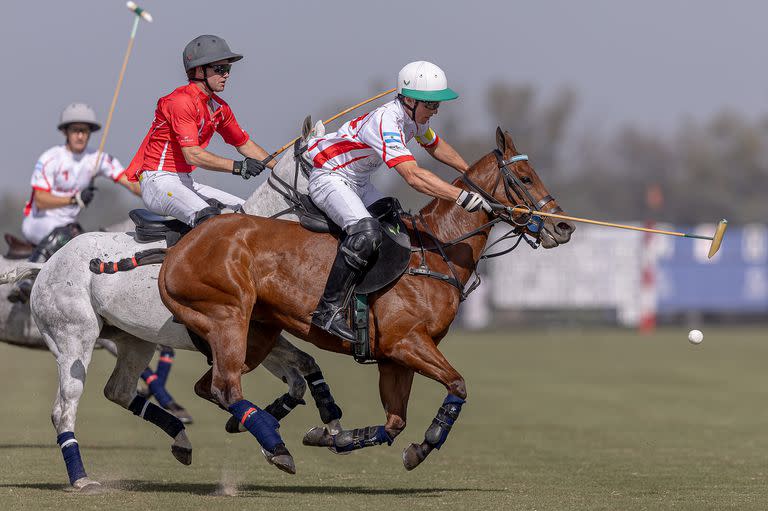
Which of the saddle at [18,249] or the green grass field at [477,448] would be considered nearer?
the green grass field at [477,448]

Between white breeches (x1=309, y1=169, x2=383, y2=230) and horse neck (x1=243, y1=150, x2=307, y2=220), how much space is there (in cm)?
22

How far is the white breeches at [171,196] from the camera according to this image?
32.2ft

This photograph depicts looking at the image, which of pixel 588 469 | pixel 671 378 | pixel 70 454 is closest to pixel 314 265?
pixel 70 454

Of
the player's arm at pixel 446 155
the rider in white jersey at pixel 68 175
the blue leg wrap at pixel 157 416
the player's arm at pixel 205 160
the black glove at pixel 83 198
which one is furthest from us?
the rider in white jersey at pixel 68 175

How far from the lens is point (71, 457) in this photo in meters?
9.45

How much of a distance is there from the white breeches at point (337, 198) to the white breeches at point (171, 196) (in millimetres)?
927

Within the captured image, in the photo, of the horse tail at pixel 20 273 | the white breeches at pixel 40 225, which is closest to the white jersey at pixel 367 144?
the horse tail at pixel 20 273

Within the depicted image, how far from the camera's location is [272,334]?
988cm

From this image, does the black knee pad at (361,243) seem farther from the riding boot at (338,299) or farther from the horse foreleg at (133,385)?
the horse foreleg at (133,385)

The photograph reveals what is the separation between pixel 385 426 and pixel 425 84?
2400 mm

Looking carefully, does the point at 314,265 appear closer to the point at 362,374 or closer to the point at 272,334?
the point at 272,334

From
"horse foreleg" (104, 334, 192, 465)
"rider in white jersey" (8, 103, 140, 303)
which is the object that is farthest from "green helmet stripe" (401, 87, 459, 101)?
"rider in white jersey" (8, 103, 140, 303)

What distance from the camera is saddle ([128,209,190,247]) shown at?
990 cm

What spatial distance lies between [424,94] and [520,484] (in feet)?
10.1
